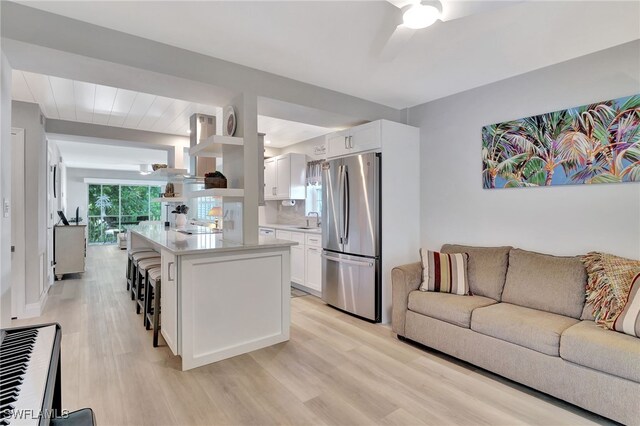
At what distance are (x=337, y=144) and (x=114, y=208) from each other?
32.9 ft

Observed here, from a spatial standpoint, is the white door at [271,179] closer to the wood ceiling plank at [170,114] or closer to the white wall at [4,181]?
the wood ceiling plank at [170,114]

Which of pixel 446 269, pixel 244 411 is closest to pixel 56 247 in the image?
pixel 244 411

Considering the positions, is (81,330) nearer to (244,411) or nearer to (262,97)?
(244,411)

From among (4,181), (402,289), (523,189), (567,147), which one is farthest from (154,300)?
(567,147)

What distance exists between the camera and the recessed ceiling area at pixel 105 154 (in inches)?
250

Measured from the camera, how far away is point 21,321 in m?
3.62

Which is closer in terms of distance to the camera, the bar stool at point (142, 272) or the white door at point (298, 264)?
the bar stool at point (142, 272)

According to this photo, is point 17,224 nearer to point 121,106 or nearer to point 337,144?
point 121,106

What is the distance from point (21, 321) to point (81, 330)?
38.9 inches

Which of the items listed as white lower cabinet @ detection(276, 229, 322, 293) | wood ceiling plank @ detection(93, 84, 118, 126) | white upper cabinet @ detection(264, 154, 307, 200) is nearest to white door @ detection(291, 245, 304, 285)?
white lower cabinet @ detection(276, 229, 322, 293)

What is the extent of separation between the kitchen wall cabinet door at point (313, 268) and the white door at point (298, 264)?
11cm

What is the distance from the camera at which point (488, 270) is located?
116 inches

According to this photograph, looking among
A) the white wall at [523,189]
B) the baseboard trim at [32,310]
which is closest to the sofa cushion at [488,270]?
the white wall at [523,189]

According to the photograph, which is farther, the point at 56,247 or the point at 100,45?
the point at 56,247
